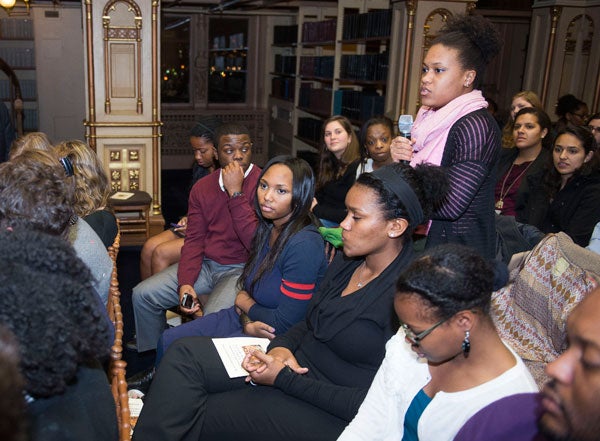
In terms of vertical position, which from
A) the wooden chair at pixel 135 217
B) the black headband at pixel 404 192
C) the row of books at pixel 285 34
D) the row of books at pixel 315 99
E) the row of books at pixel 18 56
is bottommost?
the wooden chair at pixel 135 217

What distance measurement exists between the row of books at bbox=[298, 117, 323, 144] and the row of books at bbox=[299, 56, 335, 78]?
1.93 ft

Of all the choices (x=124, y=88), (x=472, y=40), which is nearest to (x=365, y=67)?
(x=124, y=88)

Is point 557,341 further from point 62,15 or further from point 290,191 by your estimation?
point 62,15

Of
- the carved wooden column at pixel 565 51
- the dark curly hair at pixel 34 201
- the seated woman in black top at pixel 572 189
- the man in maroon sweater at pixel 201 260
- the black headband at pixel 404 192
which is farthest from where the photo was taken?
the carved wooden column at pixel 565 51

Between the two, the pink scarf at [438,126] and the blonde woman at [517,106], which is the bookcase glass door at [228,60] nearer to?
the blonde woman at [517,106]

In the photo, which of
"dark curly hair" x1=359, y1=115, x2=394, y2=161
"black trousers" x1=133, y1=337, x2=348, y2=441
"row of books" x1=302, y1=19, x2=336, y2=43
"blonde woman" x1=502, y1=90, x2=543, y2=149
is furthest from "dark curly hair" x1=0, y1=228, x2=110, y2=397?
Result: "row of books" x1=302, y1=19, x2=336, y2=43

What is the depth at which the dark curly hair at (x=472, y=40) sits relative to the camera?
2.05 metres

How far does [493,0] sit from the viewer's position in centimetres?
817

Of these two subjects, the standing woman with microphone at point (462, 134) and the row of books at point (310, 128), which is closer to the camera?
the standing woman with microphone at point (462, 134)

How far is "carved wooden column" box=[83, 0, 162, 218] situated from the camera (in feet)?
16.0

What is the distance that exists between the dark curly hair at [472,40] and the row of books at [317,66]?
4.86 m

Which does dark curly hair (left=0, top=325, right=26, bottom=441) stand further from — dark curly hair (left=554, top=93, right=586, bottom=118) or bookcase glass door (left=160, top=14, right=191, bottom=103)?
bookcase glass door (left=160, top=14, right=191, bottom=103)

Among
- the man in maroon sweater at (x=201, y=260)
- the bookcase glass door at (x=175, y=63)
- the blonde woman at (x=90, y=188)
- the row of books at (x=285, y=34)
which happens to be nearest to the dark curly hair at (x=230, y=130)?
the man in maroon sweater at (x=201, y=260)

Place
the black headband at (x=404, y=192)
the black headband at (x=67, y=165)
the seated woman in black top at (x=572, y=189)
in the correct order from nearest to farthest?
the black headband at (x=404, y=192)
the black headband at (x=67, y=165)
the seated woman in black top at (x=572, y=189)
